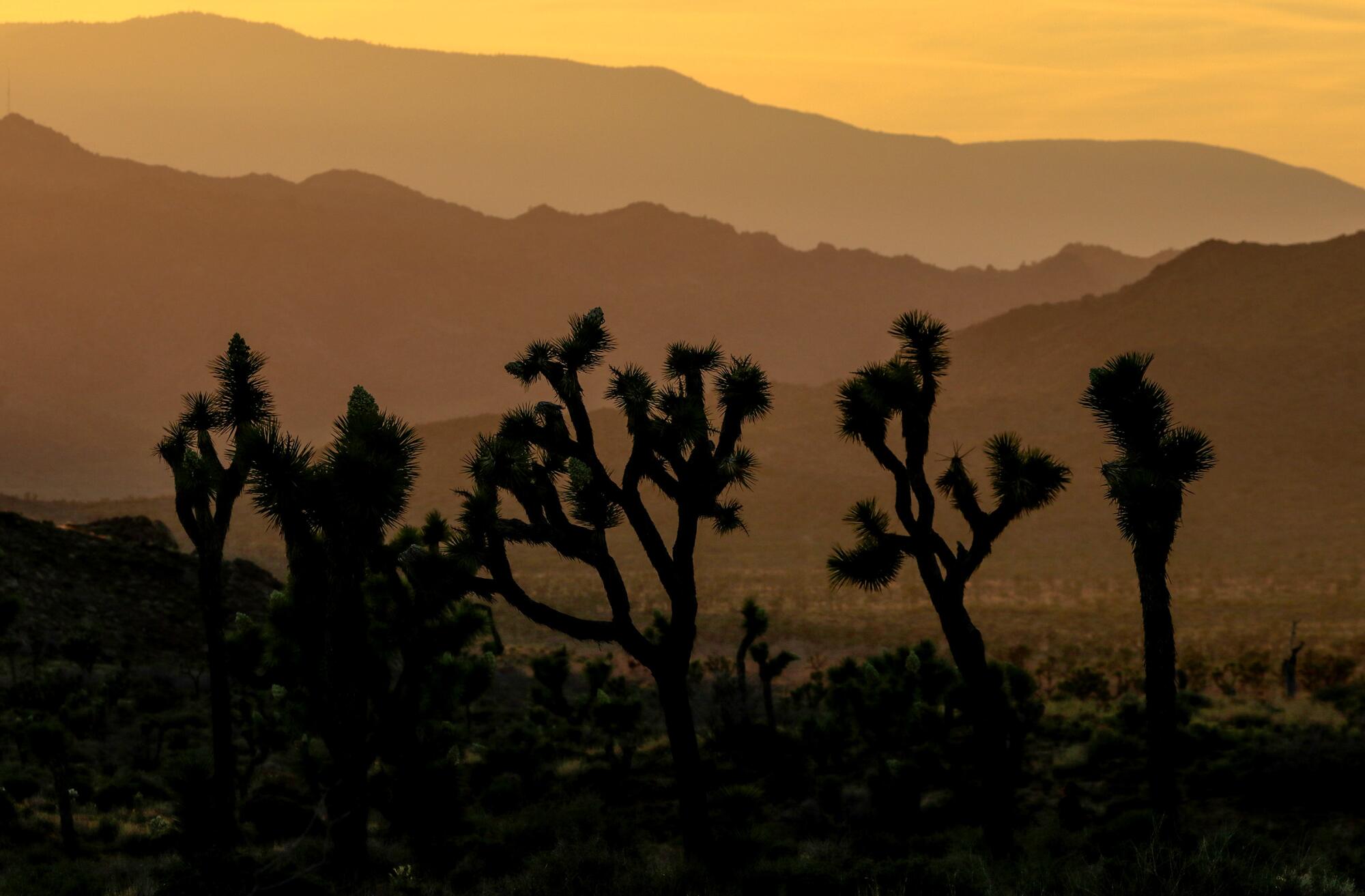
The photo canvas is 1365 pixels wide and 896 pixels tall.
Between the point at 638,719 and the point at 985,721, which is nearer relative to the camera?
the point at 985,721

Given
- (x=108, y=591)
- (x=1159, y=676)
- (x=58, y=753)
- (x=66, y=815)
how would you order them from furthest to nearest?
(x=108, y=591), (x=58, y=753), (x=66, y=815), (x=1159, y=676)

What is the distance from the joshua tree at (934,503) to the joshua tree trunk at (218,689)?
31.6 ft

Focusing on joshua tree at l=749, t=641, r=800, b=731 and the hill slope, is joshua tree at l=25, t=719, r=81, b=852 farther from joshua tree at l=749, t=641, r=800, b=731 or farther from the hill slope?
the hill slope

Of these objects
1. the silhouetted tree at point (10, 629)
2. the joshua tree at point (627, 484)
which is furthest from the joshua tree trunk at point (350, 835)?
the silhouetted tree at point (10, 629)

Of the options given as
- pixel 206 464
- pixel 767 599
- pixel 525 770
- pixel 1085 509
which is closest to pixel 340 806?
pixel 206 464

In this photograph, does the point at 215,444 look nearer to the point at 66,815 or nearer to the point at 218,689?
the point at 218,689

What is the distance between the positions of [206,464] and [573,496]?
19.1 feet

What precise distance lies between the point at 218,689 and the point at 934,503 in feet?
37.7

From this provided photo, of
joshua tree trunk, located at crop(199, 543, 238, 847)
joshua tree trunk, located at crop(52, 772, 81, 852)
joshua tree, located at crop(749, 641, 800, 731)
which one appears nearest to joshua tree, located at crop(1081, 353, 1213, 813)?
joshua tree, located at crop(749, 641, 800, 731)

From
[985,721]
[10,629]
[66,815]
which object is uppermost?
[985,721]

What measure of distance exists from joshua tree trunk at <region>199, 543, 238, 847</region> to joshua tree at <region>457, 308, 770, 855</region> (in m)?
5.08

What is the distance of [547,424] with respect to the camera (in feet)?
56.3

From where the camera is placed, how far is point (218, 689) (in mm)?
19438

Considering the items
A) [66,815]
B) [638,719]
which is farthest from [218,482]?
[638,719]
